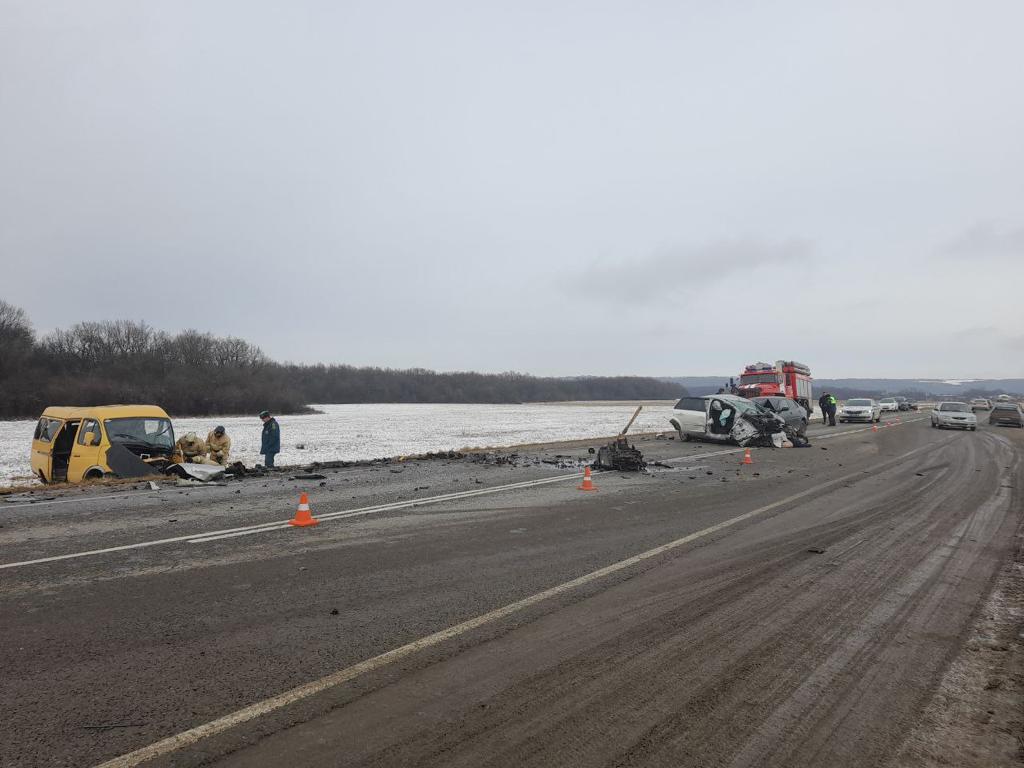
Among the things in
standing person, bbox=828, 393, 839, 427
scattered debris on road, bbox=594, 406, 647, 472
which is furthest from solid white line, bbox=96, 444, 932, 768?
standing person, bbox=828, 393, 839, 427

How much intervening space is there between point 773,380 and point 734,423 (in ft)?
46.3

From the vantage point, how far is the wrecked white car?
753 inches

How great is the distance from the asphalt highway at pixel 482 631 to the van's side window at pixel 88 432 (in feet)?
12.0

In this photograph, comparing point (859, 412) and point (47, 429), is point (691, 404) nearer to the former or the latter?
point (47, 429)

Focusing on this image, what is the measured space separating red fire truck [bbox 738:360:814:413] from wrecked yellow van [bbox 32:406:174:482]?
27.1m

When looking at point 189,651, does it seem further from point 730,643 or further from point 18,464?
point 18,464

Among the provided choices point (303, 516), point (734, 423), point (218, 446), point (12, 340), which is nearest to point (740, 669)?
point (303, 516)

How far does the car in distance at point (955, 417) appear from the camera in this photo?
28.6m

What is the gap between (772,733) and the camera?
284 cm

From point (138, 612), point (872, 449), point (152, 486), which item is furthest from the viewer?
point (872, 449)

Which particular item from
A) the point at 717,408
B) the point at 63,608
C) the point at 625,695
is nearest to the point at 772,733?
the point at 625,695

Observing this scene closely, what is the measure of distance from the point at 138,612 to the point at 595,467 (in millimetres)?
10706

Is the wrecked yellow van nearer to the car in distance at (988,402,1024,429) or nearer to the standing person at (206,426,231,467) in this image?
the standing person at (206,426,231,467)

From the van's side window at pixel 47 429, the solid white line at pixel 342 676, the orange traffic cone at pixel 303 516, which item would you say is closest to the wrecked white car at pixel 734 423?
the solid white line at pixel 342 676
